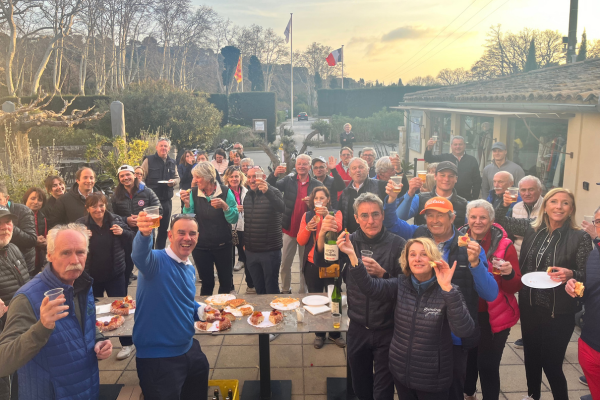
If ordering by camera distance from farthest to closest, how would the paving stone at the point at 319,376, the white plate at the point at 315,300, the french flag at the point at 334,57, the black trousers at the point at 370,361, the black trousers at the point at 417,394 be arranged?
1. the french flag at the point at 334,57
2. the paving stone at the point at 319,376
3. the white plate at the point at 315,300
4. the black trousers at the point at 370,361
5. the black trousers at the point at 417,394

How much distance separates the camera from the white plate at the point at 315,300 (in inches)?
152

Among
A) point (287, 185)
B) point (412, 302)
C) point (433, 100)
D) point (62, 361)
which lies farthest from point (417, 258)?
point (433, 100)

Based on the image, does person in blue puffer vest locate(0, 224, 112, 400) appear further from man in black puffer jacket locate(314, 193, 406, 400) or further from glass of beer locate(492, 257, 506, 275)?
glass of beer locate(492, 257, 506, 275)

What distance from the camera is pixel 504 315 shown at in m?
3.29

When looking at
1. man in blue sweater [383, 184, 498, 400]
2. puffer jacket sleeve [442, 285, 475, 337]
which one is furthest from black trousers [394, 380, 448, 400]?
puffer jacket sleeve [442, 285, 475, 337]

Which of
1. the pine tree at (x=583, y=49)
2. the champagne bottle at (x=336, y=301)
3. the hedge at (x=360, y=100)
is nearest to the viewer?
the champagne bottle at (x=336, y=301)

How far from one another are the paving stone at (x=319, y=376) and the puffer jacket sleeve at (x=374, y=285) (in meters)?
1.57

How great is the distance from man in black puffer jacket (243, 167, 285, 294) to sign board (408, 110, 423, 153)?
12.9 metres

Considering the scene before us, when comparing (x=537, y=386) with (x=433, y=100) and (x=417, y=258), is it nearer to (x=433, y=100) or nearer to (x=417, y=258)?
(x=417, y=258)

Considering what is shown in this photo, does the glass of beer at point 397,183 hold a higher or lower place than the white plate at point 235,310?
higher

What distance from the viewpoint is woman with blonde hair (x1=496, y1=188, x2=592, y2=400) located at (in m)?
3.23

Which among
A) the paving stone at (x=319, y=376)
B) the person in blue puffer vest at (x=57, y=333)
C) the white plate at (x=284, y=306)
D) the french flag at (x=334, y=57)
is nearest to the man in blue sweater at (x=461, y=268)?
the white plate at (x=284, y=306)

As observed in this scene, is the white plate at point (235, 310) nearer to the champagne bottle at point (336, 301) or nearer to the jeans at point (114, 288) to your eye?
the champagne bottle at point (336, 301)

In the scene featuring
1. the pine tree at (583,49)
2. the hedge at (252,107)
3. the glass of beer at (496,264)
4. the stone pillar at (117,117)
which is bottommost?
the glass of beer at (496,264)
